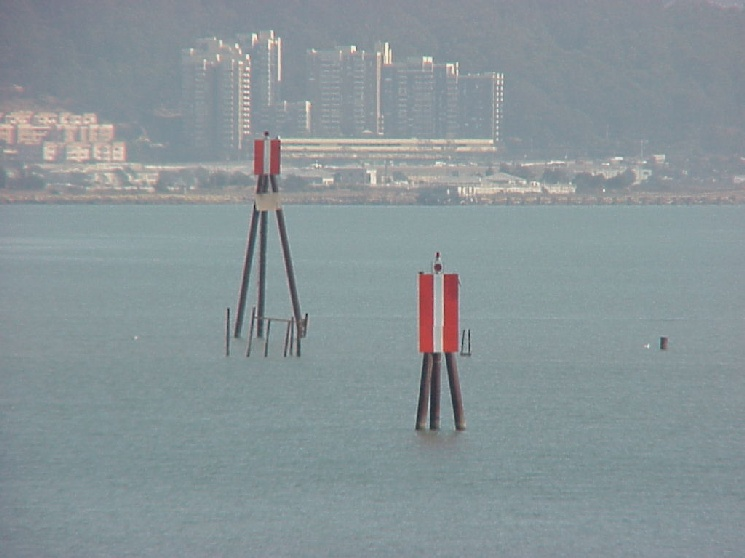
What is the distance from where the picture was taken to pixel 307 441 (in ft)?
107

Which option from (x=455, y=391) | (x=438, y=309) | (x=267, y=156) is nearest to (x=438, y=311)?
(x=438, y=309)

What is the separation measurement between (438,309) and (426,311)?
22cm

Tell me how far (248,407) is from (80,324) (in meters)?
24.1

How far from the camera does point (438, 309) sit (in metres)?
29.5

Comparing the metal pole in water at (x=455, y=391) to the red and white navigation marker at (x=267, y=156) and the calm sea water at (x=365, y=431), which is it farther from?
the red and white navigation marker at (x=267, y=156)

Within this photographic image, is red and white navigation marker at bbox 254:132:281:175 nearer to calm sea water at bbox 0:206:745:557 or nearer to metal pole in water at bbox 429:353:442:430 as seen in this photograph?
calm sea water at bbox 0:206:745:557

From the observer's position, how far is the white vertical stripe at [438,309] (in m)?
29.5

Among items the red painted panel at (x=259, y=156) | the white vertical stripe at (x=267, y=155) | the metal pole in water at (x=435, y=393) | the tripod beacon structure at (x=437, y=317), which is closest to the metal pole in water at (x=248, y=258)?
the red painted panel at (x=259, y=156)

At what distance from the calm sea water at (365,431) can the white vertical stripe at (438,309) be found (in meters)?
2.29

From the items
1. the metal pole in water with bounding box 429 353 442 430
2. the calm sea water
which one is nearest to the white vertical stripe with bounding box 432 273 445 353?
the metal pole in water with bounding box 429 353 442 430

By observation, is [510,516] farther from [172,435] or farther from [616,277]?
[616,277]

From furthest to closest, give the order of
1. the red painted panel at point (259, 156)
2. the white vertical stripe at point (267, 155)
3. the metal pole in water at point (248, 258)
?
the metal pole in water at point (248, 258) → the red painted panel at point (259, 156) → the white vertical stripe at point (267, 155)

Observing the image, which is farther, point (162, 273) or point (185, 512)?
point (162, 273)

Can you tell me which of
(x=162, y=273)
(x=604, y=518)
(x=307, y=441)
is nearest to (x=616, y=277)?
(x=162, y=273)
